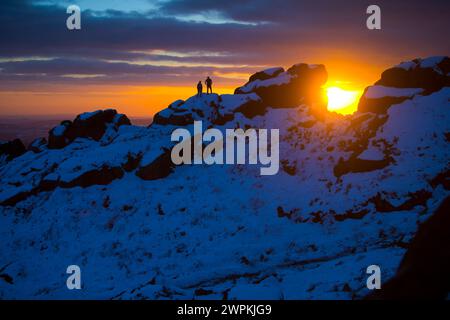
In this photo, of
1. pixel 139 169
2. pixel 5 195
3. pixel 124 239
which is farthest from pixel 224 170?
pixel 5 195

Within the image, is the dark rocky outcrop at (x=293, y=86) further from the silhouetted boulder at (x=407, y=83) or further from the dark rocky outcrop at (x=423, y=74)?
the dark rocky outcrop at (x=423, y=74)

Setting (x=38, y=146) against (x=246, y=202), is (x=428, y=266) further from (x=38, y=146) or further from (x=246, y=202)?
(x=38, y=146)

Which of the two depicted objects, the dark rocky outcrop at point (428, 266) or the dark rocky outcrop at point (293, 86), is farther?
the dark rocky outcrop at point (293, 86)

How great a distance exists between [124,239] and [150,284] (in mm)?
5786

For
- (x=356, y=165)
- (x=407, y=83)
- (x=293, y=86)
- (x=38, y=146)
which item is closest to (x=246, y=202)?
(x=356, y=165)

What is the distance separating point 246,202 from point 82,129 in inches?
874

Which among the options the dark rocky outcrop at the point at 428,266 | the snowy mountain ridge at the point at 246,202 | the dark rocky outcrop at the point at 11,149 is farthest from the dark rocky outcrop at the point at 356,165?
the dark rocky outcrop at the point at 11,149

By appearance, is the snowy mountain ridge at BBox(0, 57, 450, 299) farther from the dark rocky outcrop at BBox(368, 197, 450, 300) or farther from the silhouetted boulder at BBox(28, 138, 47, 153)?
the dark rocky outcrop at BBox(368, 197, 450, 300)

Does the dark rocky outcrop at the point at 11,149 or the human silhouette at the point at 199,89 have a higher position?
the human silhouette at the point at 199,89

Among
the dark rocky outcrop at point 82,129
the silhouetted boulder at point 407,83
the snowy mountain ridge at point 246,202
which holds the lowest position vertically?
the snowy mountain ridge at point 246,202

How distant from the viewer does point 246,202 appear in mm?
22328

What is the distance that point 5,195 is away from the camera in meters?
Result: 27.5

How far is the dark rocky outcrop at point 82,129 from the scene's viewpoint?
1379 inches

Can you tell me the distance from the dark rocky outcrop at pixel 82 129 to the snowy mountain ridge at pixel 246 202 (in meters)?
1.50
